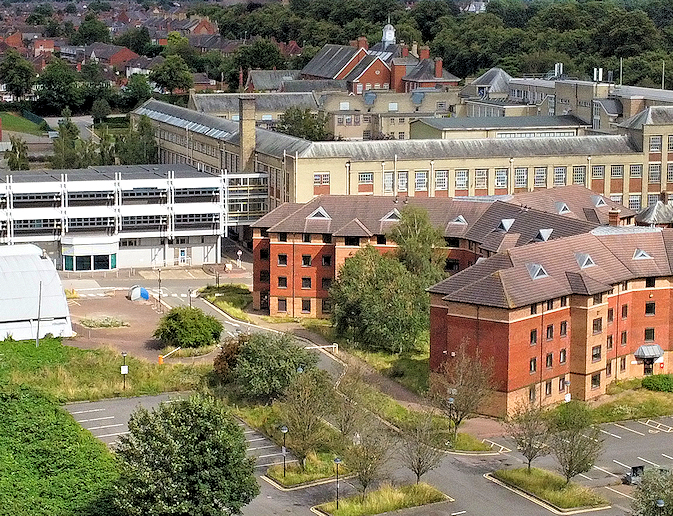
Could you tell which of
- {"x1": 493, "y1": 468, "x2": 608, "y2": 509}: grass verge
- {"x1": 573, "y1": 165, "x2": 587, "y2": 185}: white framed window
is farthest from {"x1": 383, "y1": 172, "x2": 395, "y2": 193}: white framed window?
{"x1": 493, "y1": 468, "x2": 608, "y2": 509}: grass verge

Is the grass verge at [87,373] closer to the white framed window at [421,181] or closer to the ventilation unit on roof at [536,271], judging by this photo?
the ventilation unit on roof at [536,271]

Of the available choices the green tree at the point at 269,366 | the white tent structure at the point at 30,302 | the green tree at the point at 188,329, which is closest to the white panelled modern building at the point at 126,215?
the white tent structure at the point at 30,302

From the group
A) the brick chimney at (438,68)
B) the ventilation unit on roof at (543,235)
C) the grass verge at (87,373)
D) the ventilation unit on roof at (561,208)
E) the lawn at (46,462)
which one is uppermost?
the brick chimney at (438,68)

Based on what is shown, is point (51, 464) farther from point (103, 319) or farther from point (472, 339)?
point (103, 319)

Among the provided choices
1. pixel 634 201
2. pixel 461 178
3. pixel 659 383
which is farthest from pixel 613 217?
pixel 634 201

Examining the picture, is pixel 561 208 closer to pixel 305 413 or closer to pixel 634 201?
pixel 634 201

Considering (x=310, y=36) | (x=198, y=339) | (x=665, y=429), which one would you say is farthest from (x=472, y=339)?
(x=310, y=36)
